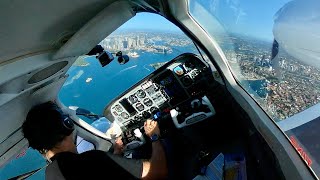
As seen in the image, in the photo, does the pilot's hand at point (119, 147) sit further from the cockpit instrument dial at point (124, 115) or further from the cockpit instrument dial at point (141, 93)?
the cockpit instrument dial at point (141, 93)

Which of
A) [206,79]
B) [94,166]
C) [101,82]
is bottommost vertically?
[101,82]

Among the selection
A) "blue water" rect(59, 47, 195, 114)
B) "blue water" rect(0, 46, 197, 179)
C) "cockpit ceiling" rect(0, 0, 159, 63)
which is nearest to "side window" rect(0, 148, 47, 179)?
"cockpit ceiling" rect(0, 0, 159, 63)

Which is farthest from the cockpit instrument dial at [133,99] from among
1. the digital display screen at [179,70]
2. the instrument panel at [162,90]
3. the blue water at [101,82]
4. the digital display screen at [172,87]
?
the blue water at [101,82]

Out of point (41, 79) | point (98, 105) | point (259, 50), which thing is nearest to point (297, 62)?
point (259, 50)

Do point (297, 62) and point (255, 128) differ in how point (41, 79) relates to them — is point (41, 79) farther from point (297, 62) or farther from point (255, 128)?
point (297, 62)

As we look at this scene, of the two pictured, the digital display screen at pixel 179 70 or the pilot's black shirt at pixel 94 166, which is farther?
the digital display screen at pixel 179 70

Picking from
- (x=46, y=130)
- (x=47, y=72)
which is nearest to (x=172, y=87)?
(x=47, y=72)

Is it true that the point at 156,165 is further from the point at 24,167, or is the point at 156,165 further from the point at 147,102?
the point at 24,167
